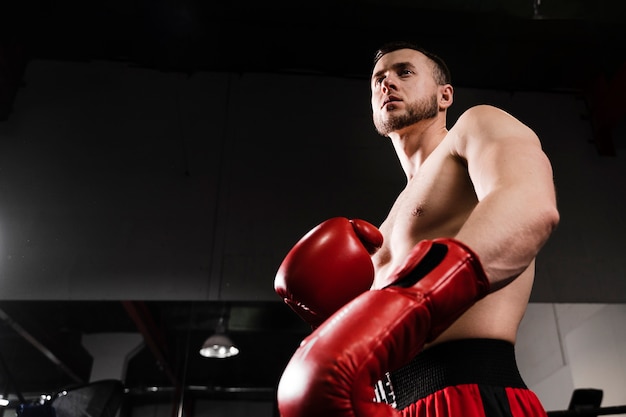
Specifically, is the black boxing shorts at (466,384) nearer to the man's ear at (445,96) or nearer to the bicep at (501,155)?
the bicep at (501,155)

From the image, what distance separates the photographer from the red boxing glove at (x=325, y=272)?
0.92 m

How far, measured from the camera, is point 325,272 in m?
0.92

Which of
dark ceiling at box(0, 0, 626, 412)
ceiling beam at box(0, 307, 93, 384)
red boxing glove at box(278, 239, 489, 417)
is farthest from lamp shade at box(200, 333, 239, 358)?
red boxing glove at box(278, 239, 489, 417)

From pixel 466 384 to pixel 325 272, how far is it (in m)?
0.28

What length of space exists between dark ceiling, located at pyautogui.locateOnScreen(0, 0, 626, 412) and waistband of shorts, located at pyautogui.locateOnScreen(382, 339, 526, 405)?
2.28 meters

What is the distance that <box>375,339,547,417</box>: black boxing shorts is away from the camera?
34.2 inches

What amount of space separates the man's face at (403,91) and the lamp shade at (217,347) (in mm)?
2133

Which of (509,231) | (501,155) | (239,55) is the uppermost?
(239,55)

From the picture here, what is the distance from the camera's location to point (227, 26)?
4.05 metres

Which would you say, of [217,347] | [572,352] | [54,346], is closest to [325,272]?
[217,347]

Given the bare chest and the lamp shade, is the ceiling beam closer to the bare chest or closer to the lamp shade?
the lamp shade

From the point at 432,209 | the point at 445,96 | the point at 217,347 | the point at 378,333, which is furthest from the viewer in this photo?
the point at 217,347

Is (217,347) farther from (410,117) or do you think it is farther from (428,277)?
→ (428,277)

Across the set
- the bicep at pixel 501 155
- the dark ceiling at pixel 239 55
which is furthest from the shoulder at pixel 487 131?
the dark ceiling at pixel 239 55
